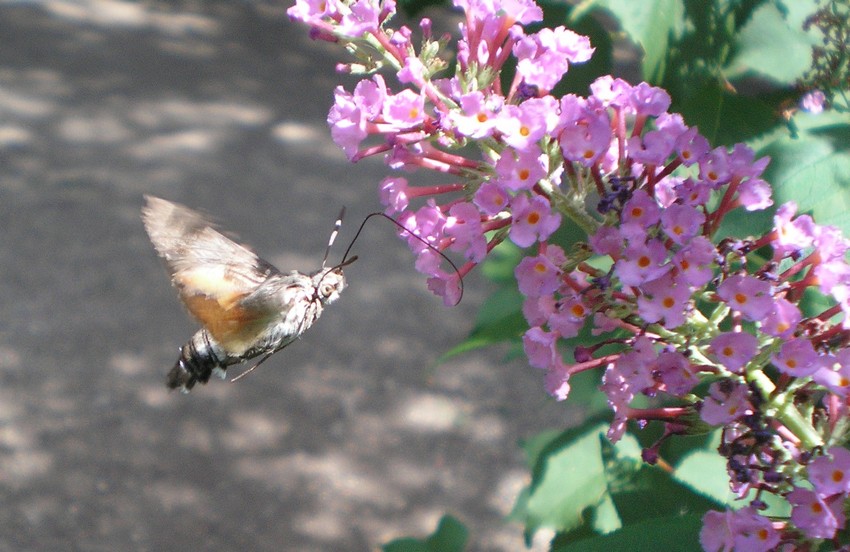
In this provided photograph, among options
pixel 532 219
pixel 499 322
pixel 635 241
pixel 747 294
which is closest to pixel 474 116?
pixel 532 219

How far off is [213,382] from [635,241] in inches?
147

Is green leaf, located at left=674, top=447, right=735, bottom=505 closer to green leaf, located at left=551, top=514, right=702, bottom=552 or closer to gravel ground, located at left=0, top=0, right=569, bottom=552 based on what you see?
green leaf, located at left=551, top=514, right=702, bottom=552

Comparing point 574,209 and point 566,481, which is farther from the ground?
point 574,209

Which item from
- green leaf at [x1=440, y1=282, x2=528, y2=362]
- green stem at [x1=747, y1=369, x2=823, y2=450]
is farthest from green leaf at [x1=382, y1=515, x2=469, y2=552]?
green stem at [x1=747, y1=369, x2=823, y2=450]

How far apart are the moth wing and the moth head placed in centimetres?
10

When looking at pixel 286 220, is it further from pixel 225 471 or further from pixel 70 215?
pixel 225 471

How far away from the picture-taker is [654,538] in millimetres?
1246

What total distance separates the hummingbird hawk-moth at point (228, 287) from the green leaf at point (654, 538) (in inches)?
32.8

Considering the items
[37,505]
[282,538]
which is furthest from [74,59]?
[282,538]

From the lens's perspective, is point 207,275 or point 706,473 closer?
point 706,473

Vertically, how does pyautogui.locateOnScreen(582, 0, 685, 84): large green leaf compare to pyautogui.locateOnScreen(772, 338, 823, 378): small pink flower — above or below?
above

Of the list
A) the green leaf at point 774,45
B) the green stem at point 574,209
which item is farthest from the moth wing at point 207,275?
the green leaf at point 774,45

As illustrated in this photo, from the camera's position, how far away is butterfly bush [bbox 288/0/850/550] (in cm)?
111

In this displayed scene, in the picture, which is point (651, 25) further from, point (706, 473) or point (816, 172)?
point (706, 473)
